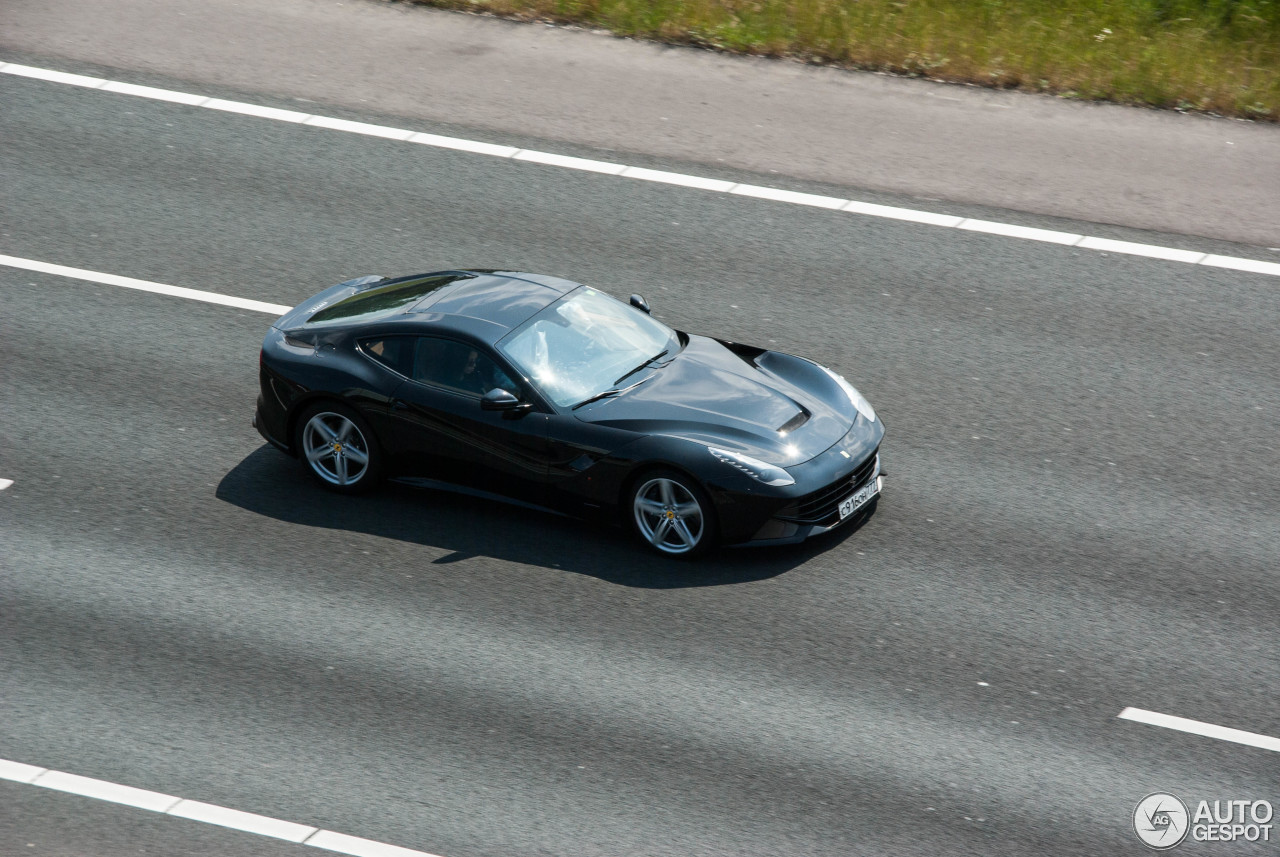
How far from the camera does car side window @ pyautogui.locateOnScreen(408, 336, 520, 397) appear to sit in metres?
9.67

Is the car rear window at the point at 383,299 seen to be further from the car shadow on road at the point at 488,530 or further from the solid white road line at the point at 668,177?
the solid white road line at the point at 668,177

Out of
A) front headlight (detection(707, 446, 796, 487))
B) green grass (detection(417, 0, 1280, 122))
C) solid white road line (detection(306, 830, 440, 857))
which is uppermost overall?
green grass (detection(417, 0, 1280, 122))

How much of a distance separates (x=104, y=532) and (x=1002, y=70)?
34.7 ft

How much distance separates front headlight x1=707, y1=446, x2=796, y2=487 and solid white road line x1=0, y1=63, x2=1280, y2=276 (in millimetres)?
5014

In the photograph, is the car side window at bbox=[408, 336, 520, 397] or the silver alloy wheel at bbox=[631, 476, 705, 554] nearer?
the silver alloy wheel at bbox=[631, 476, 705, 554]

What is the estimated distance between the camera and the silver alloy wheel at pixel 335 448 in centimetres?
1011

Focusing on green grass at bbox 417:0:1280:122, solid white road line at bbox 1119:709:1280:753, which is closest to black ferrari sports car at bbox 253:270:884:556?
solid white road line at bbox 1119:709:1280:753

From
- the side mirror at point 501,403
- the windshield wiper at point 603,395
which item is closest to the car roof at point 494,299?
the side mirror at point 501,403

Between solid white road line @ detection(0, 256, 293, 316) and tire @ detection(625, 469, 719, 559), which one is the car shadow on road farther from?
solid white road line @ detection(0, 256, 293, 316)

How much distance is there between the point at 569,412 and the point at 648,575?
3.86 ft

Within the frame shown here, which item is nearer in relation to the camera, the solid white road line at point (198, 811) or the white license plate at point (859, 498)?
the solid white road line at point (198, 811)

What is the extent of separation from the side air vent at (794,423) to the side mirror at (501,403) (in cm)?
166

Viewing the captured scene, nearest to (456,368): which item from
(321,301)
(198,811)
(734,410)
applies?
(321,301)

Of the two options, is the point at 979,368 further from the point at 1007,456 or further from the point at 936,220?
the point at 936,220
